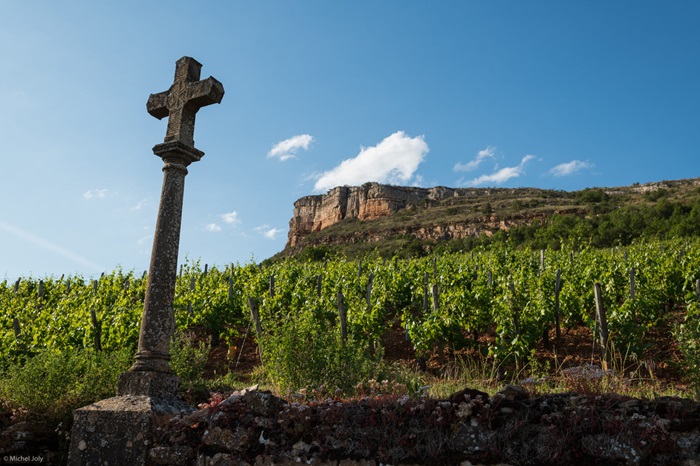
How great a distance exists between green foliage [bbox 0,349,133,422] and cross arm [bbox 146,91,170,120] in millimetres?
3138

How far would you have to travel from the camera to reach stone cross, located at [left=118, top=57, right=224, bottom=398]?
175 inches

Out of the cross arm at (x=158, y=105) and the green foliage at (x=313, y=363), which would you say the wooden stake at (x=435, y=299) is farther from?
the cross arm at (x=158, y=105)

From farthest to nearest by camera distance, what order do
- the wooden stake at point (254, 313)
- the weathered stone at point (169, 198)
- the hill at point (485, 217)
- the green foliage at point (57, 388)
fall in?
the hill at point (485, 217)
the wooden stake at point (254, 313)
the green foliage at point (57, 388)
the weathered stone at point (169, 198)

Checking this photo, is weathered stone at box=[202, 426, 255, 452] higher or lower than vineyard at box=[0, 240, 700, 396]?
lower

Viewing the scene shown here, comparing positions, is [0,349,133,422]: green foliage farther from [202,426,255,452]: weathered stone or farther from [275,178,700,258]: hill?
[275,178,700,258]: hill

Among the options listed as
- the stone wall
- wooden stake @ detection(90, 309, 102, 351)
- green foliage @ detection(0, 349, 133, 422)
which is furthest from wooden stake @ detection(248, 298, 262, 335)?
the stone wall

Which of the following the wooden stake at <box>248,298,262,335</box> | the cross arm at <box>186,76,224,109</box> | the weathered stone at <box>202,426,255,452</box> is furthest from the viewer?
the wooden stake at <box>248,298,262,335</box>

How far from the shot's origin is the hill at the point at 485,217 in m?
37.5

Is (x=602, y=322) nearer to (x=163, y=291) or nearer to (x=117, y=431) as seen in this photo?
(x=163, y=291)

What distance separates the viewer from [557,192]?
68000 millimetres

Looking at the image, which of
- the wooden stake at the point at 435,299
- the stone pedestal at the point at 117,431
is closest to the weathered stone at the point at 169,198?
the stone pedestal at the point at 117,431

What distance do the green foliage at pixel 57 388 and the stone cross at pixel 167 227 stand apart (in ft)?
5.63

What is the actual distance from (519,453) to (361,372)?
11.8 ft

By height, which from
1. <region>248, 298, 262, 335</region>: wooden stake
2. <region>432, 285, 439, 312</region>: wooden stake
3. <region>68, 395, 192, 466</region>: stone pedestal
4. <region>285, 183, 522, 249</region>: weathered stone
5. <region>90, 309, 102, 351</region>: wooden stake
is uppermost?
<region>285, 183, 522, 249</region>: weathered stone
